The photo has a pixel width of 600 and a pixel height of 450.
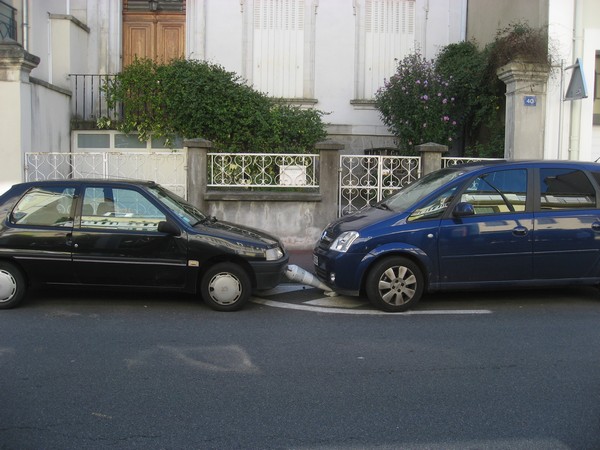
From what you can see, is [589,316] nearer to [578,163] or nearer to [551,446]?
[578,163]

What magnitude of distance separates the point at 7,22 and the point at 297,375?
11138mm

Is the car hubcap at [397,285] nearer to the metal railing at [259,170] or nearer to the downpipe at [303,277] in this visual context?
the downpipe at [303,277]

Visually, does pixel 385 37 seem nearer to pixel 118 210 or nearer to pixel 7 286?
pixel 118 210

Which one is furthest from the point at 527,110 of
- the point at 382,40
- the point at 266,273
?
the point at 266,273

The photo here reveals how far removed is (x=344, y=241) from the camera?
280 inches

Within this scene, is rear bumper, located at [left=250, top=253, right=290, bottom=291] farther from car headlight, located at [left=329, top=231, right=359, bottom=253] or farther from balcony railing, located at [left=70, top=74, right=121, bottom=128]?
balcony railing, located at [left=70, top=74, right=121, bottom=128]

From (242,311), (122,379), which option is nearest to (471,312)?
(242,311)

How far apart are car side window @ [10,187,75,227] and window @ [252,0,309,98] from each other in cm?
829

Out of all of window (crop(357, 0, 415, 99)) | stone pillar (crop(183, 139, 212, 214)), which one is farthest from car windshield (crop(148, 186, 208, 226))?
window (crop(357, 0, 415, 99))

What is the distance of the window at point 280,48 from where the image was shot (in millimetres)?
14664

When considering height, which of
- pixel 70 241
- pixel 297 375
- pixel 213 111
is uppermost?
pixel 213 111

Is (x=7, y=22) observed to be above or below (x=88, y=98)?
above

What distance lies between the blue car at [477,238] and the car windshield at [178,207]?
5.31 ft

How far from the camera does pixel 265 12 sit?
14648 millimetres
